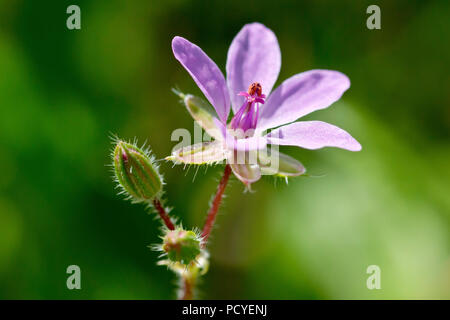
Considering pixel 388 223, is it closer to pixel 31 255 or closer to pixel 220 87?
pixel 220 87

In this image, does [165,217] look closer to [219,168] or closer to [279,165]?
[279,165]

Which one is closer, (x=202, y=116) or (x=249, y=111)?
(x=202, y=116)

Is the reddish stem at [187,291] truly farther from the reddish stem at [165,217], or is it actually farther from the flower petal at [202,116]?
the flower petal at [202,116]

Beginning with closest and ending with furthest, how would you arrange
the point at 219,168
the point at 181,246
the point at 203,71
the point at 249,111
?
the point at 181,246, the point at 203,71, the point at 249,111, the point at 219,168

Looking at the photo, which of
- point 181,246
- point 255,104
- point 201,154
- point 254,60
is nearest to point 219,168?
point 255,104

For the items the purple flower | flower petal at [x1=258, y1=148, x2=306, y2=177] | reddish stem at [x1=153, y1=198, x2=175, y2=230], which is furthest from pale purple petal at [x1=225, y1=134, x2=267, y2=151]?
reddish stem at [x1=153, y1=198, x2=175, y2=230]

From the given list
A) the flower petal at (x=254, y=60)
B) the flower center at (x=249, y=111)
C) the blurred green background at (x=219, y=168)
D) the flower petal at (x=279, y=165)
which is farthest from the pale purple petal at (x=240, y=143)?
the blurred green background at (x=219, y=168)

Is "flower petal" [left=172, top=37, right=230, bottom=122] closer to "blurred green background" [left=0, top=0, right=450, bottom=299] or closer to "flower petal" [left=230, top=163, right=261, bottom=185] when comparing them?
"flower petal" [left=230, top=163, right=261, bottom=185]
